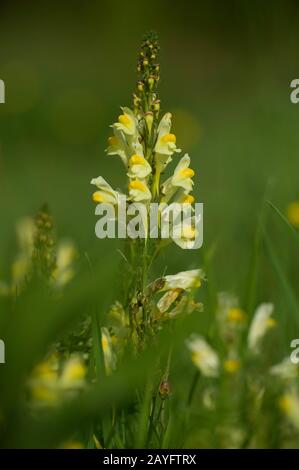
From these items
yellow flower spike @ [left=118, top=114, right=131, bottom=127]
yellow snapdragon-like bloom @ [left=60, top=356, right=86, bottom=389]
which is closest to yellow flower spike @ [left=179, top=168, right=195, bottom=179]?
yellow flower spike @ [left=118, top=114, right=131, bottom=127]

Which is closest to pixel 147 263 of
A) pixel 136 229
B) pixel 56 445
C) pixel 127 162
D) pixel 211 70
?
pixel 136 229

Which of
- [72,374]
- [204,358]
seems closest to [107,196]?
[204,358]

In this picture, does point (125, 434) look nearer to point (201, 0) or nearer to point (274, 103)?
point (274, 103)

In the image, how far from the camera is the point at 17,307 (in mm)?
505

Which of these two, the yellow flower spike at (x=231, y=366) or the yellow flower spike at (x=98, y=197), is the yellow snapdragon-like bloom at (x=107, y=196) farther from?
the yellow flower spike at (x=231, y=366)

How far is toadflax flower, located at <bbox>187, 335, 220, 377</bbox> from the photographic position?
111 cm

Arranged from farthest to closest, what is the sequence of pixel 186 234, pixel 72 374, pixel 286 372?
pixel 186 234
pixel 286 372
pixel 72 374

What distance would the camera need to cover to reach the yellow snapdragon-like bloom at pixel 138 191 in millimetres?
1073

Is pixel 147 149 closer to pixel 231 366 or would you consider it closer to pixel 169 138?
pixel 169 138

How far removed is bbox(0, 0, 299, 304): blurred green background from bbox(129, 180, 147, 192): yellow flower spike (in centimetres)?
10

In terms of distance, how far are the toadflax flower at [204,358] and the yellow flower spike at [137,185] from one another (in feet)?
0.66

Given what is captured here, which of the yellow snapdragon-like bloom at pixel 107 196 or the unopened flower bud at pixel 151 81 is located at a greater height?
the unopened flower bud at pixel 151 81

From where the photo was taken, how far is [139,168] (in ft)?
3.52

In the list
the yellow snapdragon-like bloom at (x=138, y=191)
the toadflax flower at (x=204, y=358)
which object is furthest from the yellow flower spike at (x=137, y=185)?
the toadflax flower at (x=204, y=358)
